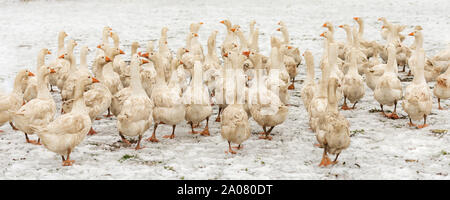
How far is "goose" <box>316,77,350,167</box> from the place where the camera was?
23.2ft

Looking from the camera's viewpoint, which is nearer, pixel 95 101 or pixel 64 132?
pixel 64 132

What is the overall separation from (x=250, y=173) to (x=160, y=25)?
16194 millimetres

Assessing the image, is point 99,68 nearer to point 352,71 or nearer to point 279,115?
point 279,115

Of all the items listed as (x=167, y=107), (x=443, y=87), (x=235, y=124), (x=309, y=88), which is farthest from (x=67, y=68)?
(x=443, y=87)

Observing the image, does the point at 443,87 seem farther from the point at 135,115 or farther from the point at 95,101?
the point at 95,101

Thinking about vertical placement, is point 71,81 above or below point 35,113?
above

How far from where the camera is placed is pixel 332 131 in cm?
709

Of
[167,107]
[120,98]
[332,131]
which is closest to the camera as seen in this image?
[332,131]

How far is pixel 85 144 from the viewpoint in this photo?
28.1ft

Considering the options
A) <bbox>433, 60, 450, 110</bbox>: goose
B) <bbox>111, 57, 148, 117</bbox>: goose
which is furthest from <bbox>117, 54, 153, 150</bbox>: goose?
<bbox>433, 60, 450, 110</bbox>: goose

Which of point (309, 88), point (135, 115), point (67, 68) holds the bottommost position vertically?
point (135, 115)

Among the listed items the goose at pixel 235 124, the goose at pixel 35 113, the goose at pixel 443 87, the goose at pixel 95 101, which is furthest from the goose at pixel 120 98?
the goose at pixel 443 87

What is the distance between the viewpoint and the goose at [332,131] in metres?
7.09

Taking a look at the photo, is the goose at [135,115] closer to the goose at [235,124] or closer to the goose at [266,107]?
the goose at [235,124]
